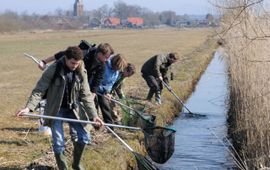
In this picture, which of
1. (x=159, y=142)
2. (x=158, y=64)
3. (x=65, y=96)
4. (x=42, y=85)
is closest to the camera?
(x=42, y=85)

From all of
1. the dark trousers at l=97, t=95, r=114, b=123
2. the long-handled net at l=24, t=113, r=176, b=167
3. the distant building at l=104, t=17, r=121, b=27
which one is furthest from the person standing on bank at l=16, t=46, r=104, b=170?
the distant building at l=104, t=17, r=121, b=27

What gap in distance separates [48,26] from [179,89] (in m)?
109

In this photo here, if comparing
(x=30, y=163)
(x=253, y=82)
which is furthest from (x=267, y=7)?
(x=30, y=163)

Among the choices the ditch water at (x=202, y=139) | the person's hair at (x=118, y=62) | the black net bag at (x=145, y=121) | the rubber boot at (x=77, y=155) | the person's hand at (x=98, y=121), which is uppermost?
the person's hair at (x=118, y=62)

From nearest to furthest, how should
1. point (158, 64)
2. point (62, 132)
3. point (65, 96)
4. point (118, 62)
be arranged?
point (65, 96) → point (62, 132) → point (118, 62) → point (158, 64)

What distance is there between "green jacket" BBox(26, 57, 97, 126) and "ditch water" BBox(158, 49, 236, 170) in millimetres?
2927

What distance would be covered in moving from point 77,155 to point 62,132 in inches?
18.6

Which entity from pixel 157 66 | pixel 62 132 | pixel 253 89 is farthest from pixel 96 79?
pixel 157 66

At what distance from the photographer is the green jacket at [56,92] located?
638 cm

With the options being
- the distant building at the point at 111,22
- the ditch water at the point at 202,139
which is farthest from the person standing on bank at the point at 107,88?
the distant building at the point at 111,22

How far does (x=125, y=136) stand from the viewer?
946 cm

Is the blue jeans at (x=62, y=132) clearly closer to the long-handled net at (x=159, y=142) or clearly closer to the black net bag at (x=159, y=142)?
the long-handled net at (x=159, y=142)

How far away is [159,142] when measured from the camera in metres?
7.97

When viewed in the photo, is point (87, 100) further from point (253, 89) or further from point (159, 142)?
point (253, 89)
